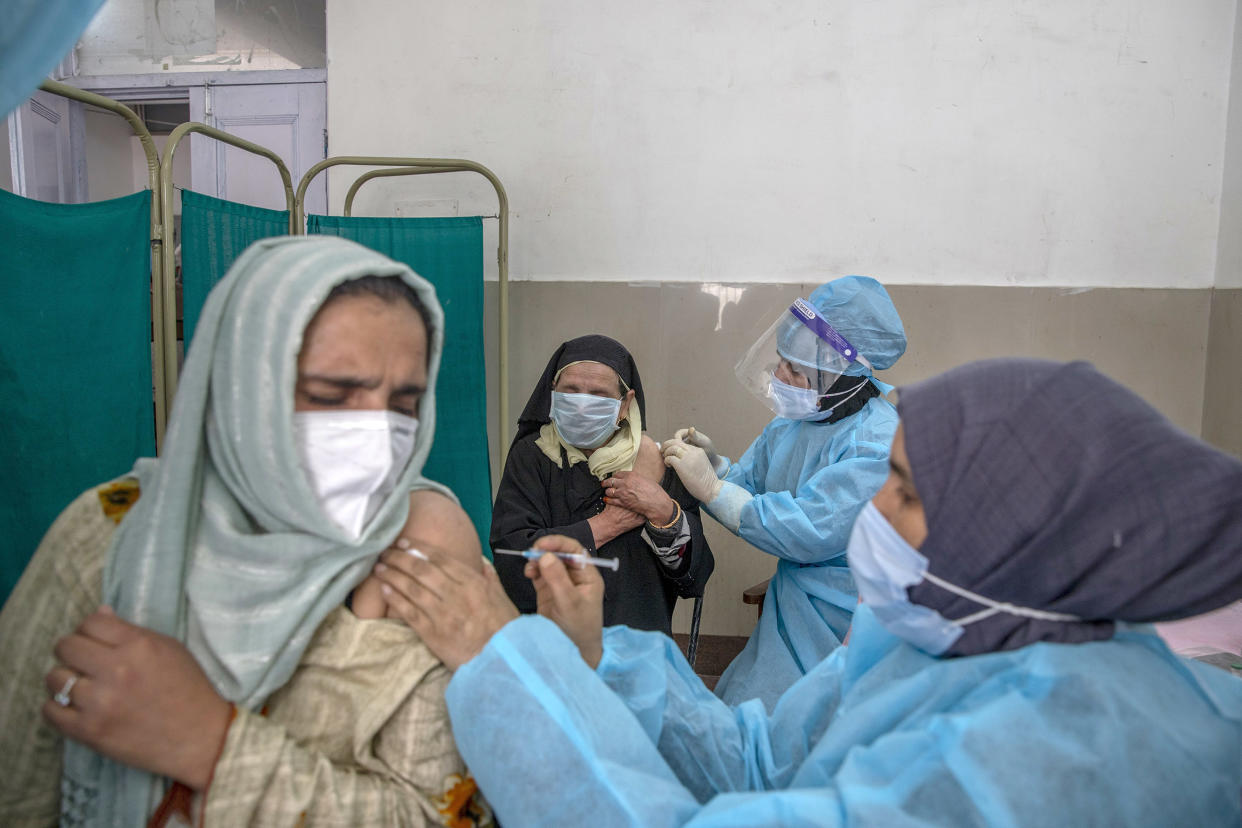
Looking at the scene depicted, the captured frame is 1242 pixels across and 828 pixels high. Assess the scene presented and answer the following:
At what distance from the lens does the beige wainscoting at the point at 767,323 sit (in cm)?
372

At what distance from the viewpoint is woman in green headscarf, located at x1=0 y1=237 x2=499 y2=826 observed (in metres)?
0.90

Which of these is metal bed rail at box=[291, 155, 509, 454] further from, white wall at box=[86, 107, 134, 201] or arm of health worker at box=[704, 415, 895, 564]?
white wall at box=[86, 107, 134, 201]

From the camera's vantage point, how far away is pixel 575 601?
1.26 m

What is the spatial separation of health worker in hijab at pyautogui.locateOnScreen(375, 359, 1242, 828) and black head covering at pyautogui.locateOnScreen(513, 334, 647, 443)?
143cm

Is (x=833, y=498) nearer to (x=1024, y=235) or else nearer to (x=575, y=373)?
(x=575, y=373)

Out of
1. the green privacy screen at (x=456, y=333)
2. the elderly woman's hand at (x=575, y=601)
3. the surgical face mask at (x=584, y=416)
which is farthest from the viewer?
the green privacy screen at (x=456, y=333)

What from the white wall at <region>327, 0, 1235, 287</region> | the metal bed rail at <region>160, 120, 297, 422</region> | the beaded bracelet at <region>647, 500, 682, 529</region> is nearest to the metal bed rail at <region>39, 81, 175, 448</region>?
the metal bed rail at <region>160, 120, 297, 422</region>

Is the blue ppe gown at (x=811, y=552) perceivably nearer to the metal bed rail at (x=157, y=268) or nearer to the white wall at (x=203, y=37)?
the metal bed rail at (x=157, y=268)

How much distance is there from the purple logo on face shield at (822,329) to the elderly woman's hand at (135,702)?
217 centimetres

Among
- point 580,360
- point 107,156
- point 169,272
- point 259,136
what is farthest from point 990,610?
point 107,156

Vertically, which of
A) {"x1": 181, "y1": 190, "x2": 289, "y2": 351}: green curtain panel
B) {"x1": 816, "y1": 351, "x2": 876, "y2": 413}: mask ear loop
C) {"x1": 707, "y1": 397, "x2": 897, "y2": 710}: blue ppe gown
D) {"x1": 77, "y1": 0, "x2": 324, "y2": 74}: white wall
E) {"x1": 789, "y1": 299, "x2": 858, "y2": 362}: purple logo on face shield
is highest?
{"x1": 77, "y1": 0, "x2": 324, "y2": 74}: white wall

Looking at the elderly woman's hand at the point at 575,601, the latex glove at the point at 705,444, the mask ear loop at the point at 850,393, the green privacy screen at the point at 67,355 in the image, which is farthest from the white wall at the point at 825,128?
the elderly woman's hand at the point at 575,601

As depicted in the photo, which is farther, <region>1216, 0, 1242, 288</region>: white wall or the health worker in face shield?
<region>1216, 0, 1242, 288</region>: white wall

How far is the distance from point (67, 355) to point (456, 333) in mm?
1551
